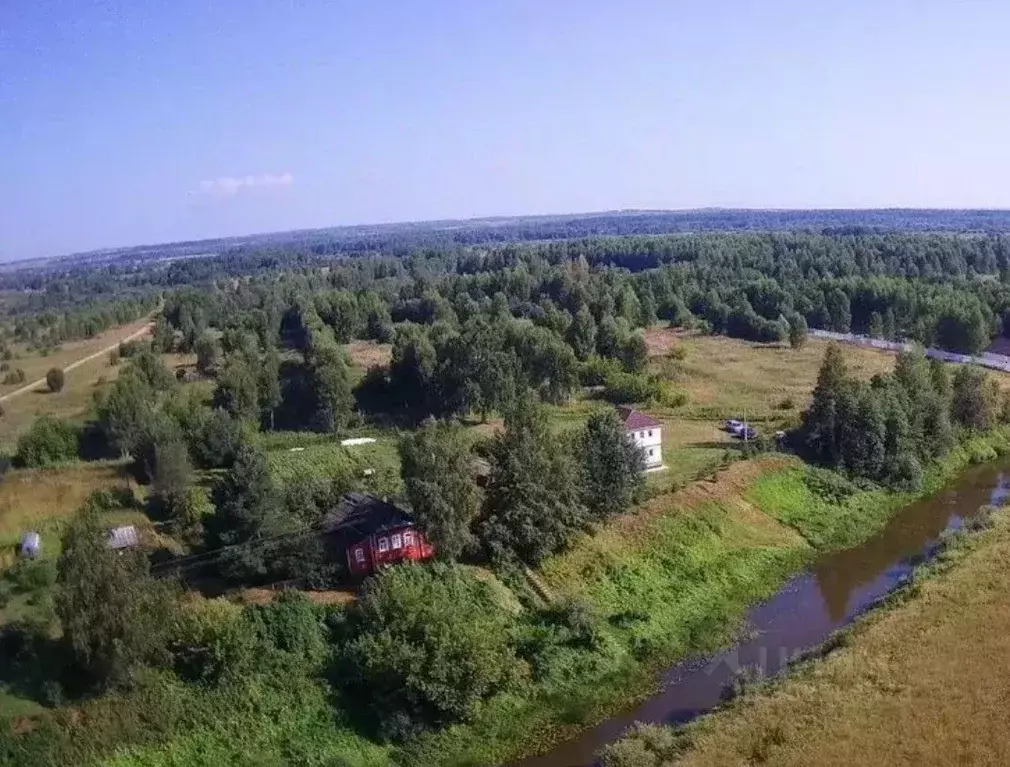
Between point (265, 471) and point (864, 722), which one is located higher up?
point (265, 471)

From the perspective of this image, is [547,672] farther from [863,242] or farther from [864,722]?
[863,242]

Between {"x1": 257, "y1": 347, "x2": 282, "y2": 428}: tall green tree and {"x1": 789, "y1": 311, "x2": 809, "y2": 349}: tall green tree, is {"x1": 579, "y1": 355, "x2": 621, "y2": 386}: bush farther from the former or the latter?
{"x1": 789, "y1": 311, "x2": 809, "y2": 349}: tall green tree

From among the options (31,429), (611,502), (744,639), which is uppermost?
(31,429)

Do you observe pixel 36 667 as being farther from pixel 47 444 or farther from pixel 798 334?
pixel 798 334

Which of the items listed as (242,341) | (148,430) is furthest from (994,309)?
(148,430)

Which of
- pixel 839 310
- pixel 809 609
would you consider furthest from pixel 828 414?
pixel 839 310

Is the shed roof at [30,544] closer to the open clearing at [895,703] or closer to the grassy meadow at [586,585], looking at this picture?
the grassy meadow at [586,585]
